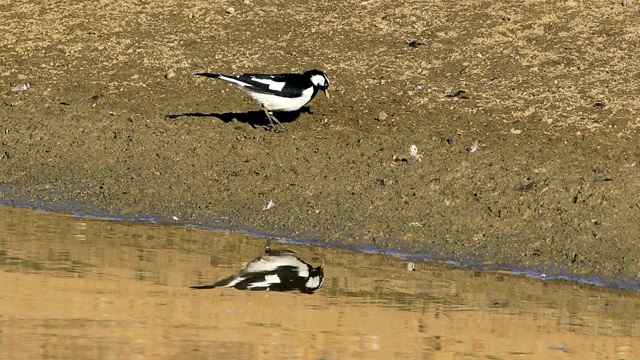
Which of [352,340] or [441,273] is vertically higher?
[441,273]

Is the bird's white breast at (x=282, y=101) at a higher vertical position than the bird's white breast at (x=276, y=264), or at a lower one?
higher

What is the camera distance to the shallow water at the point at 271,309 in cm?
661

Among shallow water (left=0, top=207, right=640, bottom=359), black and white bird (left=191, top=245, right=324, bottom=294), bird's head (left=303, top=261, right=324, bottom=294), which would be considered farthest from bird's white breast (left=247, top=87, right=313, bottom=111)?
bird's head (left=303, top=261, right=324, bottom=294)

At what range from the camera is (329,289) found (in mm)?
7707

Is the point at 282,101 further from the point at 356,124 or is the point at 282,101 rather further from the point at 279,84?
the point at 356,124

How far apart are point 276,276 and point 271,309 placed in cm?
75

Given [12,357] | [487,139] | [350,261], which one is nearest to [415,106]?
[487,139]

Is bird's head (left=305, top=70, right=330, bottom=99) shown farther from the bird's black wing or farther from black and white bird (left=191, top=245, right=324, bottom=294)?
black and white bird (left=191, top=245, right=324, bottom=294)

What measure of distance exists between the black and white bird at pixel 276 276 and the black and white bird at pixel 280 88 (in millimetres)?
2339

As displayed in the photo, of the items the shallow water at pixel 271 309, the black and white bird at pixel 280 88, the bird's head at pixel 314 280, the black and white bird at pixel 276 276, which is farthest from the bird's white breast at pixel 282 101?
the bird's head at pixel 314 280

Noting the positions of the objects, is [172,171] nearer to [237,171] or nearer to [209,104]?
[237,171]

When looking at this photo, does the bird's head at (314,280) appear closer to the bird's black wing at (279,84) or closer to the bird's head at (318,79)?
the bird's black wing at (279,84)

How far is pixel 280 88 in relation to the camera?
34.8ft

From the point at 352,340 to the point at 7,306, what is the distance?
196 cm
